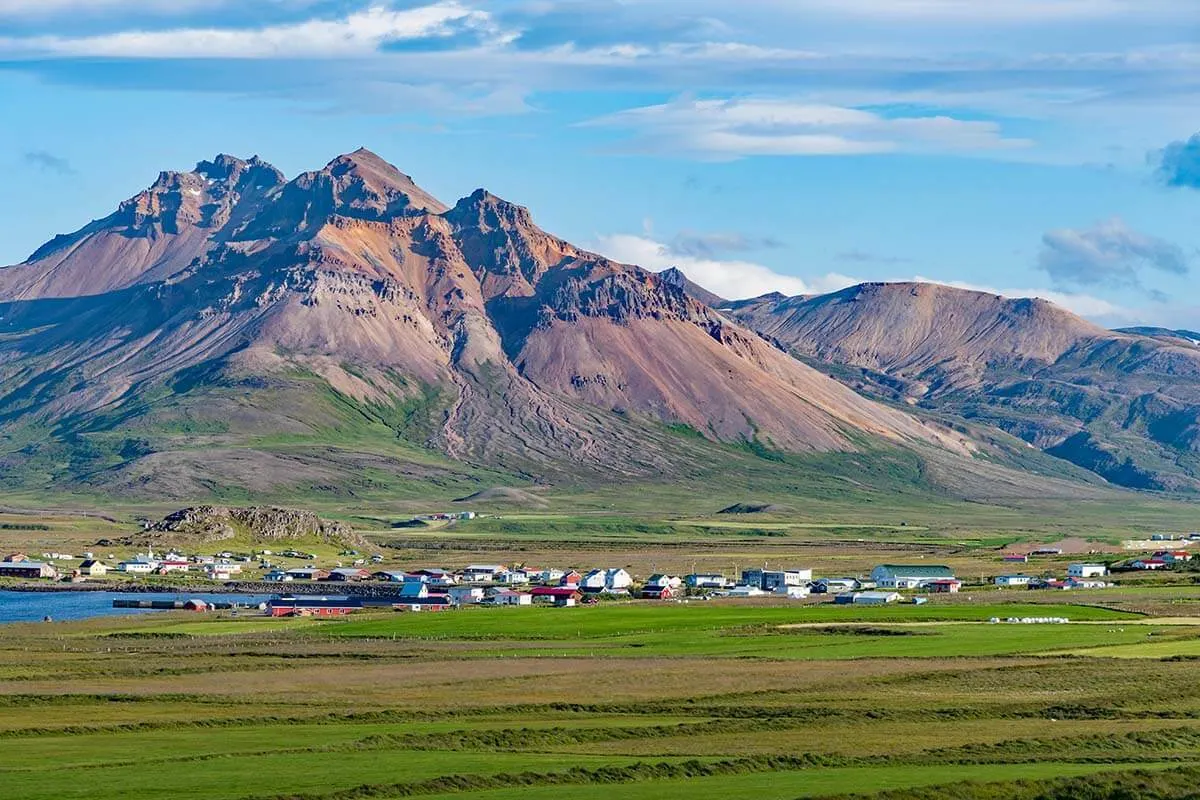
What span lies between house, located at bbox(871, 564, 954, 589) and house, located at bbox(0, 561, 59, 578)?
246 feet

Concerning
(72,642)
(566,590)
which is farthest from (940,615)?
(72,642)

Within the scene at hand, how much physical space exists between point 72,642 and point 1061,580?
89160 millimetres

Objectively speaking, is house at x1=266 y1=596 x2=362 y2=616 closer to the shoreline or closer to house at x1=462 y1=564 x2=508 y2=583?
the shoreline

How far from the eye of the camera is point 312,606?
474 ft

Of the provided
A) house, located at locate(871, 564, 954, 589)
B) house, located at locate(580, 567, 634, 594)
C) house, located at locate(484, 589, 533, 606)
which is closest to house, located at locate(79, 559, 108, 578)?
house, located at locate(484, 589, 533, 606)

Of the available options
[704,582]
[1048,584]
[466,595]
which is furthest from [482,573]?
[1048,584]

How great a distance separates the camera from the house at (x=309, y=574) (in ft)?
610

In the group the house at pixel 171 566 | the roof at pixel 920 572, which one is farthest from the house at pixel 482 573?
the roof at pixel 920 572

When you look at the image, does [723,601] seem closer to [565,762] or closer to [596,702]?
[596,702]

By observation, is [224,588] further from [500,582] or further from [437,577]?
[500,582]

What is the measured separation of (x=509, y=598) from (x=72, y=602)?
33458 mm

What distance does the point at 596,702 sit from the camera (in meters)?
75.1

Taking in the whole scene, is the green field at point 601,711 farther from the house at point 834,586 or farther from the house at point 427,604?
the house at point 834,586

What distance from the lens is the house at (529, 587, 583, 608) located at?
153 metres
